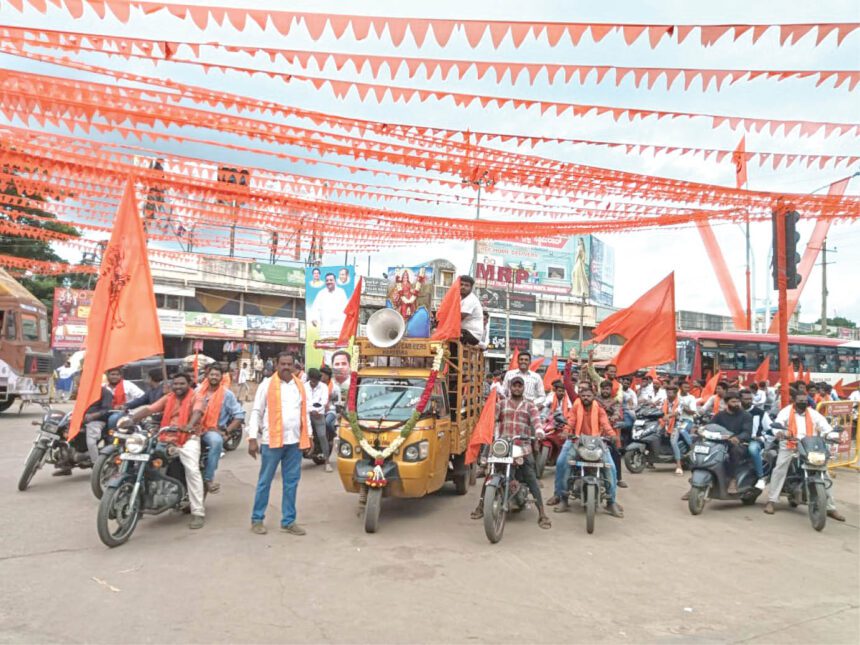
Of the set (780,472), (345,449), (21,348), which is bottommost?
(780,472)

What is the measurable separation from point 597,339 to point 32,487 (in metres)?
8.51

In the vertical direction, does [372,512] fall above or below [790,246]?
below

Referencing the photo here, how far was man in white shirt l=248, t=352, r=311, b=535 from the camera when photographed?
19.5 ft

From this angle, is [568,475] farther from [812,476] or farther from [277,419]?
[277,419]

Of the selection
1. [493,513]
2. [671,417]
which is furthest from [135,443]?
[671,417]

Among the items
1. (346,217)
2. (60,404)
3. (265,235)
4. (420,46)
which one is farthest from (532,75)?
(60,404)

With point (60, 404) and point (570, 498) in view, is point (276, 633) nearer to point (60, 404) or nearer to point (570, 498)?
point (570, 498)

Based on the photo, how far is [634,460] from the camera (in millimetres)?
10273

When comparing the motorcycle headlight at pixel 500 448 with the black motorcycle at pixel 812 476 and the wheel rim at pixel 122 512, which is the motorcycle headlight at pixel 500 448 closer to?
the wheel rim at pixel 122 512

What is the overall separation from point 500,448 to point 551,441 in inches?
120

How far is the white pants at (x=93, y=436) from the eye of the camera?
7707mm

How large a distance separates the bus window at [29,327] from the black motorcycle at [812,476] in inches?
744

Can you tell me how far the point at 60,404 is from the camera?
65.8 feet

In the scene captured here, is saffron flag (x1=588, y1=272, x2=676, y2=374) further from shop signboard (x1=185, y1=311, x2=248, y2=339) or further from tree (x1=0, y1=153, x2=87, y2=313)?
shop signboard (x1=185, y1=311, x2=248, y2=339)
